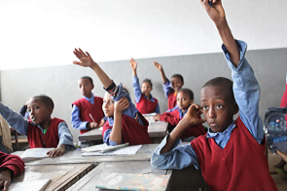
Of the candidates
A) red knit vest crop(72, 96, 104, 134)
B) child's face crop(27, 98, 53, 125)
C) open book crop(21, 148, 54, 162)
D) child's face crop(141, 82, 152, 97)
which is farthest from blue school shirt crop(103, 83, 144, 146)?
child's face crop(141, 82, 152, 97)

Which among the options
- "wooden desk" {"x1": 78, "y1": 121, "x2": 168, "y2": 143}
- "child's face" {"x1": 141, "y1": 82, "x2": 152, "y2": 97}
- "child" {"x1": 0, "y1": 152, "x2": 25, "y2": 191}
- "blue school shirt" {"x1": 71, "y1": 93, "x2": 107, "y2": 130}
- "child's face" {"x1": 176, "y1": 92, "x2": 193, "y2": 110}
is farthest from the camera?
"child's face" {"x1": 141, "y1": 82, "x2": 152, "y2": 97}

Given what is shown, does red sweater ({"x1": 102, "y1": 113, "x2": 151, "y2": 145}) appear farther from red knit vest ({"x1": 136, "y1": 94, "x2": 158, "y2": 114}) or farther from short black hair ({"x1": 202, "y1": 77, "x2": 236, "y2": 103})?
red knit vest ({"x1": 136, "y1": 94, "x2": 158, "y2": 114})

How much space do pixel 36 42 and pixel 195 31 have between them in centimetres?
312

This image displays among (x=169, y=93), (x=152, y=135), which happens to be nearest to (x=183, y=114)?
(x=152, y=135)

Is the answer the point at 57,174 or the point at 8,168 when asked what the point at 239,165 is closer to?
the point at 57,174

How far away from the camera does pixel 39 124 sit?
1908mm

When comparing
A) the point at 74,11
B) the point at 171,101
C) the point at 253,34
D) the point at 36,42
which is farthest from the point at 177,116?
the point at 36,42

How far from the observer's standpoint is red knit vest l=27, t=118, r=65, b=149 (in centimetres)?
187

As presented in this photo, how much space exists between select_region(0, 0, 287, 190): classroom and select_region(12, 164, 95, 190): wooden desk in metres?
2.90

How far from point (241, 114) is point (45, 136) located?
153cm

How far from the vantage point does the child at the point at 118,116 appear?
1503 millimetres

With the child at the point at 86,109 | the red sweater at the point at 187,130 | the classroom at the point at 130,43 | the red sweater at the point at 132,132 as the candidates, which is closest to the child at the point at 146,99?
the classroom at the point at 130,43

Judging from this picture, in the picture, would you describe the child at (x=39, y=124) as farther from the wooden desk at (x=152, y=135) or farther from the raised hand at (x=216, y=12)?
the raised hand at (x=216, y=12)

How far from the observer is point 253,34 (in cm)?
391
